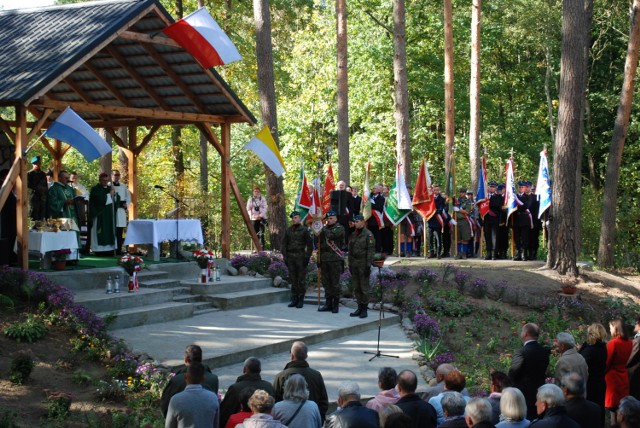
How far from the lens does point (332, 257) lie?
16.3 meters

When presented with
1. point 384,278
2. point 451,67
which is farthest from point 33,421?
point 451,67

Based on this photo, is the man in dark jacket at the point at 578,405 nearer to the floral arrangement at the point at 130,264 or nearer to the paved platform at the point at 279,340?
the paved platform at the point at 279,340

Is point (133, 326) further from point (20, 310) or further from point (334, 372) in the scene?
point (334, 372)

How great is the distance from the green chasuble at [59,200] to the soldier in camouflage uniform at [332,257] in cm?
550

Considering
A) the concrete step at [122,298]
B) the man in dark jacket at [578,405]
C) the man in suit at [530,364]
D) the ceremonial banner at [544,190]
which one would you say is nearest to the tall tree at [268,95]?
the concrete step at [122,298]

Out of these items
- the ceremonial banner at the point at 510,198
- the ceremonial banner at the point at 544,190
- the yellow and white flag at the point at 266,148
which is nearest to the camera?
the yellow and white flag at the point at 266,148

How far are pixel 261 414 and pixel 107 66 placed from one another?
1483 centimetres

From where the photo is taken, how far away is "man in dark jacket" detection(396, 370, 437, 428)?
695 cm

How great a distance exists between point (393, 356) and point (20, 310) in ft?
19.5

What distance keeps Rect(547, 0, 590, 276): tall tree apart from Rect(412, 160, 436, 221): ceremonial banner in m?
3.33

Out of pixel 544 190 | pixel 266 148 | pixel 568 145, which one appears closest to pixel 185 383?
pixel 266 148

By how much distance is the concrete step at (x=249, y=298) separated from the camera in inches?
636

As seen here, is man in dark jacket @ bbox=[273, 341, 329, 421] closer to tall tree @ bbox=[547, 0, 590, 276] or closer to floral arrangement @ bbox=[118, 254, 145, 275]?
floral arrangement @ bbox=[118, 254, 145, 275]

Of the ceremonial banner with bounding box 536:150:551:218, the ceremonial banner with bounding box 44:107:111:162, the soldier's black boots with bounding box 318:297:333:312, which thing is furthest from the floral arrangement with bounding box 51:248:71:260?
the ceremonial banner with bounding box 536:150:551:218
